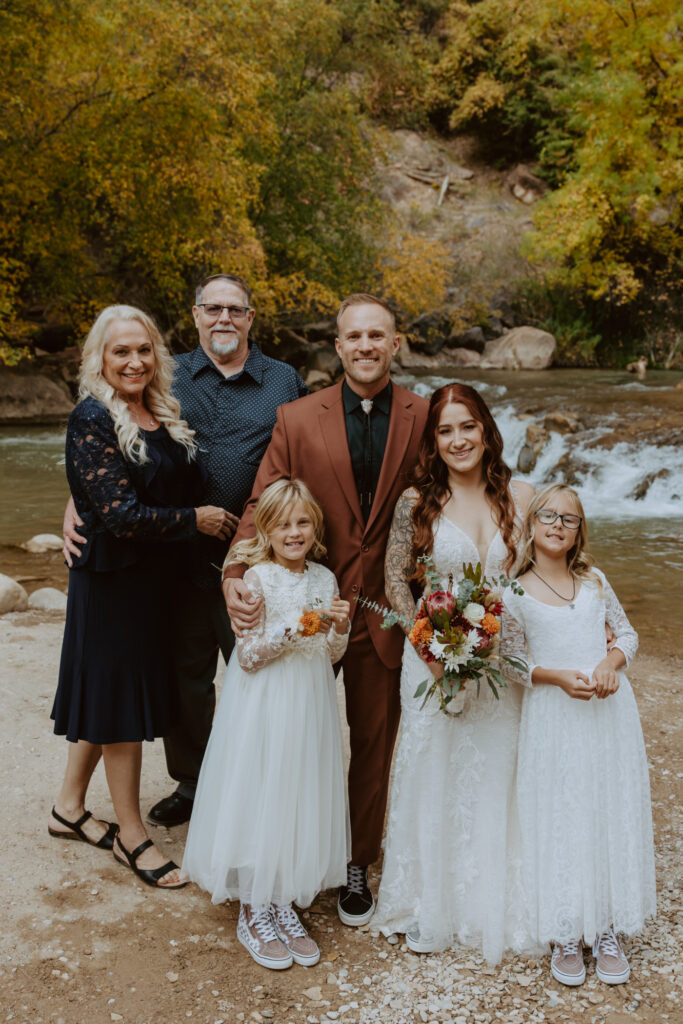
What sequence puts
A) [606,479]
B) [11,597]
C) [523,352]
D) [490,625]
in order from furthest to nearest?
[523,352], [606,479], [11,597], [490,625]

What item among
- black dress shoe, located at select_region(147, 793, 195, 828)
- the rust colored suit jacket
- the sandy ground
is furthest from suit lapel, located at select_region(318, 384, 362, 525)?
black dress shoe, located at select_region(147, 793, 195, 828)

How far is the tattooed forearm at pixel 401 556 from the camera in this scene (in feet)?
9.89

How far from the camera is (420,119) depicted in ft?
102

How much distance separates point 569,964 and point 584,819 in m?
0.49

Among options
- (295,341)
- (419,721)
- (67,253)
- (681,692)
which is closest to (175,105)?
(67,253)

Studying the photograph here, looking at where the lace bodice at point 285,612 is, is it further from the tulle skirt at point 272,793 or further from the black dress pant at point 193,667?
the black dress pant at point 193,667

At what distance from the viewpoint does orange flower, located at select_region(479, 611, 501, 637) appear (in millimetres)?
2631

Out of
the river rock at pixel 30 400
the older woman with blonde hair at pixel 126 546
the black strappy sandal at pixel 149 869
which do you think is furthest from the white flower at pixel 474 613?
the river rock at pixel 30 400

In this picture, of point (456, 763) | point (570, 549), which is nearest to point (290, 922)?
point (456, 763)

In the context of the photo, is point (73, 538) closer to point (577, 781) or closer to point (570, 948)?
point (577, 781)

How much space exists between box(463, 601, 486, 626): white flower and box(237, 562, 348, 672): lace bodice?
1.87 feet

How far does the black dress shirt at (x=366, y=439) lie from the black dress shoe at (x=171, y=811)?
5.72 feet

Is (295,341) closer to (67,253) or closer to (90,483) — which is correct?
(67,253)

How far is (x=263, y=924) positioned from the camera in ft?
9.70
